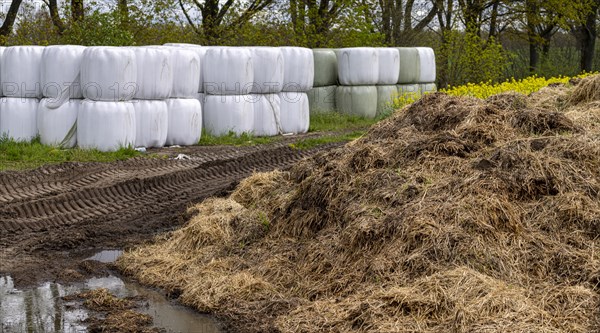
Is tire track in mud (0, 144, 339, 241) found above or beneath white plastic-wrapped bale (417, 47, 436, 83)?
beneath

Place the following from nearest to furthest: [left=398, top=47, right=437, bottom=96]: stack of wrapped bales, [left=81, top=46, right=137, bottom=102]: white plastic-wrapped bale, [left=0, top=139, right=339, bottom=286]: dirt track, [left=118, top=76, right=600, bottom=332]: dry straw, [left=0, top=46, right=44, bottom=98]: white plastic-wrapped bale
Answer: [left=118, top=76, right=600, bottom=332]: dry straw
[left=0, top=139, right=339, bottom=286]: dirt track
[left=81, top=46, right=137, bottom=102]: white plastic-wrapped bale
[left=0, top=46, right=44, bottom=98]: white plastic-wrapped bale
[left=398, top=47, right=437, bottom=96]: stack of wrapped bales

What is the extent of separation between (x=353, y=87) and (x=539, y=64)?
51.1 feet

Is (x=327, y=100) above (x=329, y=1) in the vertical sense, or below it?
below

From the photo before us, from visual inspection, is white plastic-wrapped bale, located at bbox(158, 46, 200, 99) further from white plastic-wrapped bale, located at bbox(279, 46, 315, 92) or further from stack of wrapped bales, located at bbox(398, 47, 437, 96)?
stack of wrapped bales, located at bbox(398, 47, 437, 96)

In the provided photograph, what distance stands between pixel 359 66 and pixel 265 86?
12.7 ft

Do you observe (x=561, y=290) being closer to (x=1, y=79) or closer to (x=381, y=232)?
(x=381, y=232)

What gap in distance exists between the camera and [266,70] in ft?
59.7

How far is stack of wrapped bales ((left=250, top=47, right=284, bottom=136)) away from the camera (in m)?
18.2

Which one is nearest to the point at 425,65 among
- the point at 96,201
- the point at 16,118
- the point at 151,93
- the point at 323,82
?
the point at 323,82

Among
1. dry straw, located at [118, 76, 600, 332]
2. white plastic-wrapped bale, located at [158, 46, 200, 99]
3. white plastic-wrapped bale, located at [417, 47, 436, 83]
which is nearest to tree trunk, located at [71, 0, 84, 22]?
white plastic-wrapped bale, located at [417, 47, 436, 83]

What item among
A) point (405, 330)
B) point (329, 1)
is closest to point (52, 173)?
point (405, 330)

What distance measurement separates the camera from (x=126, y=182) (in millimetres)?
12414

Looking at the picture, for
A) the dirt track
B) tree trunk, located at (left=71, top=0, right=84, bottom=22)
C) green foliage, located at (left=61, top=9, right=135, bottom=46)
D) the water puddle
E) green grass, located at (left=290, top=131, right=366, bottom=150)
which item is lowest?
the water puddle

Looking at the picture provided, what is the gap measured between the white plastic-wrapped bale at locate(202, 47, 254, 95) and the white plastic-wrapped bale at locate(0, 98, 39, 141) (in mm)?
3752
